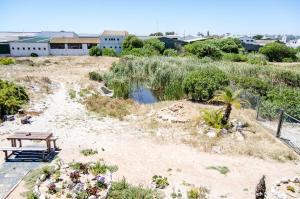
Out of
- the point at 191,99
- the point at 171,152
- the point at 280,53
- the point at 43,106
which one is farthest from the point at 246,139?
the point at 280,53

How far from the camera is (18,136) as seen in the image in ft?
39.3

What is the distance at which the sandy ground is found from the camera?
32.9 feet

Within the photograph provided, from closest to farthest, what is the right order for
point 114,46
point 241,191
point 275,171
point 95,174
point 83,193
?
point 83,193
point 241,191
point 95,174
point 275,171
point 114,46

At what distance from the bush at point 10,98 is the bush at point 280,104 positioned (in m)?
14.4

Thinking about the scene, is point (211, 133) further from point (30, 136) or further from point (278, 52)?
point (278, 52)

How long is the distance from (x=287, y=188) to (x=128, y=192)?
17.0ft

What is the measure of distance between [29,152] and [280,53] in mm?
51498

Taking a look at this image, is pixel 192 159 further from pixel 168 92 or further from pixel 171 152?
pixel 168 92

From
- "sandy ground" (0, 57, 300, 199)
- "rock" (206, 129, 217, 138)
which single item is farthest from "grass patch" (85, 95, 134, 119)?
"rock" (206, 129, 217, 138)

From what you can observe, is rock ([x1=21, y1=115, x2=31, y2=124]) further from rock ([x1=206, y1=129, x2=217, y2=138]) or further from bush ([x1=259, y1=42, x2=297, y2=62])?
bush ([x1=259, y1=42, x2=297, y2=62])

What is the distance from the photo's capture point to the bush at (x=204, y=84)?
19.0m

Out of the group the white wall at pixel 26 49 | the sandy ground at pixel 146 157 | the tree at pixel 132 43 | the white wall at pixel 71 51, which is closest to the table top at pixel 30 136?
the sandy ground at pixel 146 157

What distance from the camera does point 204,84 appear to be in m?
19.0

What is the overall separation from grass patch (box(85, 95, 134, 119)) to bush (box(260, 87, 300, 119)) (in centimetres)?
813
